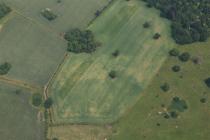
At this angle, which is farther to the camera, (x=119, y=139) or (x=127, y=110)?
(x=127, y=110)

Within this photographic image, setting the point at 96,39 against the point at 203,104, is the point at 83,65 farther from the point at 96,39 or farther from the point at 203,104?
the point at 203,104

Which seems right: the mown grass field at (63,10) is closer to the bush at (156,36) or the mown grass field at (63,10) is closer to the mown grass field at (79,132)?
the bush at (156,36)

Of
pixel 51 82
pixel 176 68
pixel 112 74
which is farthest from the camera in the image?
pixel 176 68

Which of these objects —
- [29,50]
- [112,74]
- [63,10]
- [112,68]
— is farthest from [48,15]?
[112,74]

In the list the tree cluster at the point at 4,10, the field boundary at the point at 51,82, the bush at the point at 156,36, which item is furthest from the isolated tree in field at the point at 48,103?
the bush at the point at 156,36

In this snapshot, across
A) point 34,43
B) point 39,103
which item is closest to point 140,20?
point 34,43

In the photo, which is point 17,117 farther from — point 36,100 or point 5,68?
point 5,68
